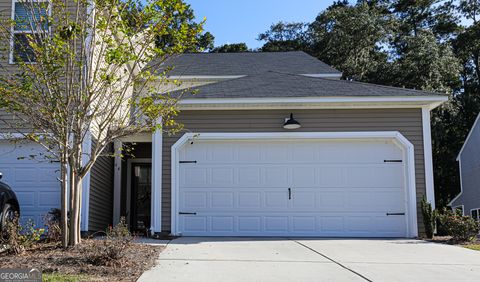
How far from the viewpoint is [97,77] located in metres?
7.32

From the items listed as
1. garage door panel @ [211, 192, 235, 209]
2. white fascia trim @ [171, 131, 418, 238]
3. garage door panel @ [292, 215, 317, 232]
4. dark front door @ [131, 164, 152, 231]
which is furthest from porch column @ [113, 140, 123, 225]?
garage door panel @ [292, 215, 317, 232]

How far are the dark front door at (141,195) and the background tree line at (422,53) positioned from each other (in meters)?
14.9

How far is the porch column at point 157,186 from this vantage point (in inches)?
401

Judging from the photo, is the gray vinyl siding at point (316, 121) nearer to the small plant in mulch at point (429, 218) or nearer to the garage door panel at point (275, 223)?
the small plant in mulch at point (429, 218)

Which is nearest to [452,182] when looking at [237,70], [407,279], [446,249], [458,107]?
[458,107]

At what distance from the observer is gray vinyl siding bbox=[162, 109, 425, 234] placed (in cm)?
1058

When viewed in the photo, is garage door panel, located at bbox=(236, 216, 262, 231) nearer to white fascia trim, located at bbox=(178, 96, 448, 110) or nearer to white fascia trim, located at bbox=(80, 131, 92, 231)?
white fascia trim, located at bbox=(178, 96, 448, 110)

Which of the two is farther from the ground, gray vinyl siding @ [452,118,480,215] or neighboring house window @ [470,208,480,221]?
gray vinyl siding @ [452,118,480,215]

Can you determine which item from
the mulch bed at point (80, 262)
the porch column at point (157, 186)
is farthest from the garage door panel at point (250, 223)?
the mulch bed at point (80, 262)

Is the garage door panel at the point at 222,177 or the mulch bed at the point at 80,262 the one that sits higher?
the garage door panel at the point at 222,177

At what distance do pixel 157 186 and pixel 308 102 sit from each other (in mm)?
3684

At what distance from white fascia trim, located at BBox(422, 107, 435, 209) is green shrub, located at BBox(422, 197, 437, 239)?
32cm

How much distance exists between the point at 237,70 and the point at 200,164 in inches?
265

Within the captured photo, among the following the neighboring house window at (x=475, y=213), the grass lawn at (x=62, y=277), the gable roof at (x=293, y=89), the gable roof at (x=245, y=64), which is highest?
the gable roof at (x=245, y=64)
